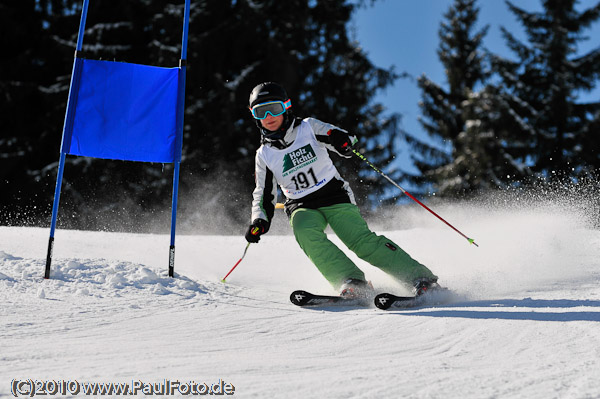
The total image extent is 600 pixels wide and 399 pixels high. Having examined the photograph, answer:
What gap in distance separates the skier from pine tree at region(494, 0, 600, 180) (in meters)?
15.1

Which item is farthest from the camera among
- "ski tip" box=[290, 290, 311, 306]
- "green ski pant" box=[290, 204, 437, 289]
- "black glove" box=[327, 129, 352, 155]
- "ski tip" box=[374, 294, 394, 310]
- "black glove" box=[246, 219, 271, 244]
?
"black glove" box=[327, 129, 352, 155]

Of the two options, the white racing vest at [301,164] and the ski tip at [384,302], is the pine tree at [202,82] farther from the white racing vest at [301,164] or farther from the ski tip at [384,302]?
the ski tip at [384,302]

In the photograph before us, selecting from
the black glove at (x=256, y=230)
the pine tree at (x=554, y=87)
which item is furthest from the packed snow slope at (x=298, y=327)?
the pine tree at (x=554, y=87)

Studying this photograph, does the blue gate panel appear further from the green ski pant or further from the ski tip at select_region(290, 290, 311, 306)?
the ski tip at select_region(290, 290, 311, 306)

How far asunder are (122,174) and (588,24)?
1648 centimetres

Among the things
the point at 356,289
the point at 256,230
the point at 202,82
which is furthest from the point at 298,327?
the point at 202,82

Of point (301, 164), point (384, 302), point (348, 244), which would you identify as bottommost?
point (384, 302)

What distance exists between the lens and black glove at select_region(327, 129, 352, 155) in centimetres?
365

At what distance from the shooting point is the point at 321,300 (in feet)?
10.1

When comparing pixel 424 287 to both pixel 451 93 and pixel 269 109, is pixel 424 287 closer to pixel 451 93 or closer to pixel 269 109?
pixel 269 109

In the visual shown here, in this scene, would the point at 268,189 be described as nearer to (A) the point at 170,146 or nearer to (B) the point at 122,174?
(A) the point at 170,146

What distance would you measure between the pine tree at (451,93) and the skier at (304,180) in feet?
53.7

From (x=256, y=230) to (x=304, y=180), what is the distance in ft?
1.65

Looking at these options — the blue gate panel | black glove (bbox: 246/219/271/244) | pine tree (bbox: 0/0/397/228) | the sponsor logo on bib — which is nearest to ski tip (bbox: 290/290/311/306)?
black glove (bbox: 246/219/271/244)
